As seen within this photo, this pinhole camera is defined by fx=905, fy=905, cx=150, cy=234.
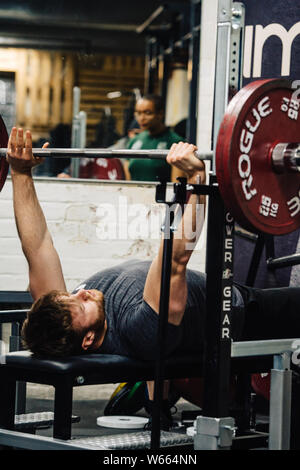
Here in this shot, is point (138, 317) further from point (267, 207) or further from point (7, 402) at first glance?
point (267, 207)

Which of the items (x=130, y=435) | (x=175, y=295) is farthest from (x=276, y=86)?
(x=130, y=435)

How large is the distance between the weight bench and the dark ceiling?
11.9ft

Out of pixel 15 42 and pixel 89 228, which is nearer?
pixel 89 228

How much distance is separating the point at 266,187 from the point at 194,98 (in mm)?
3003

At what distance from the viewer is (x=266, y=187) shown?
2703 mm

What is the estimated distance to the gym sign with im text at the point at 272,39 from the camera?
4.12 m

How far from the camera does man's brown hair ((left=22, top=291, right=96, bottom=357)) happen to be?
3111mm

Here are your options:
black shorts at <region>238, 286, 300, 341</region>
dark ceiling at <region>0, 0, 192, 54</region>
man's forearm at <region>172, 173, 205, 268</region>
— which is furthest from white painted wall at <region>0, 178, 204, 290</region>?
man's forearm at <region>172, 173, 205, 268</region>

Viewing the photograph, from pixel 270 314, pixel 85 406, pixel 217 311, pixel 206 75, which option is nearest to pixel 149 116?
pixel 206 75

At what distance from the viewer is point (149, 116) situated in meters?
6.02

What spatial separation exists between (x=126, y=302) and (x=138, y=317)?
0.14 m

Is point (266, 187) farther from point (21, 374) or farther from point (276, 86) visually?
point (21, 374)

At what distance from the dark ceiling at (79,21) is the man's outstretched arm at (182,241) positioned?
361 cm

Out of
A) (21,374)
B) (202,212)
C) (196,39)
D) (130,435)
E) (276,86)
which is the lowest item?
(130,435)
